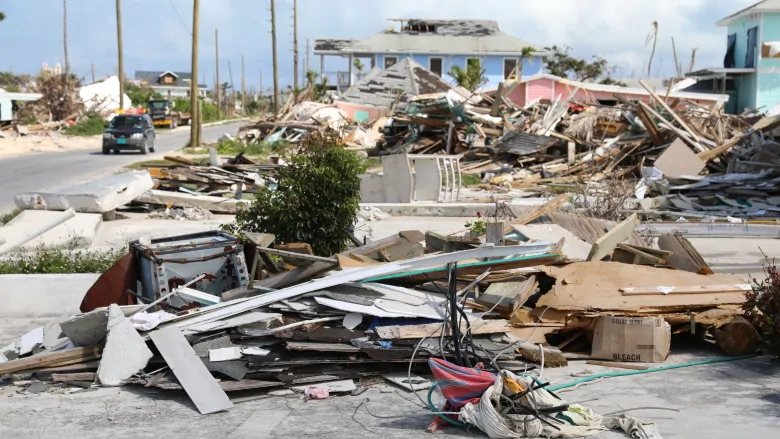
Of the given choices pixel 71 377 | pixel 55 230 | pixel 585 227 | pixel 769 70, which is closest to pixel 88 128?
pixel 769 70

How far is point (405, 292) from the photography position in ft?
24.9

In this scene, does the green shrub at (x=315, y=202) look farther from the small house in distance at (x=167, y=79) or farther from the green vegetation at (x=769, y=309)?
the small house in distance at (x=167, y=79)

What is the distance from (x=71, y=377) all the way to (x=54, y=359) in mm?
279

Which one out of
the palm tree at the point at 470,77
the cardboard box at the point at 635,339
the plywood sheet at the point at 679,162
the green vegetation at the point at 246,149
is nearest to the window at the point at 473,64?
the palm tree at the point at 470,77

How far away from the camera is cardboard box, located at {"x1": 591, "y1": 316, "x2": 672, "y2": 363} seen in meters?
7.19

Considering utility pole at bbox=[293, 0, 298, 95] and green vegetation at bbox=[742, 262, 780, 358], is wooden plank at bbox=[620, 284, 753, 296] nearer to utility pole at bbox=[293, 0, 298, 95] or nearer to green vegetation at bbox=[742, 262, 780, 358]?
green vegetation at bbox=[742, 262, 780, 358]

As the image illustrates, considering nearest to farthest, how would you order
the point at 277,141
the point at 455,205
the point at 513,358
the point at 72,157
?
the point at 513,358 < the point at 455,205 < the point at 72,157 < the point at 277,141

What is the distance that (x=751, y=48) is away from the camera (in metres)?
47.2

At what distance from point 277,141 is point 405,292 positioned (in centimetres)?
3102

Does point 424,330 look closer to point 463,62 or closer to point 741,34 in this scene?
point 741,34

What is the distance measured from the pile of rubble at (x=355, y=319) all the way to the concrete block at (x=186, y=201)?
8.15 m

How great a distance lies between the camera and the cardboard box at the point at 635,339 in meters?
7.19

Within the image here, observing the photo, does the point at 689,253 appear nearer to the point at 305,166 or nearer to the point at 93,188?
the point at 305,166

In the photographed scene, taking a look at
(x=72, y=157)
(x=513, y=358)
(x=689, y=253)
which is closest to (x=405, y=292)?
(x=513, y=358)
